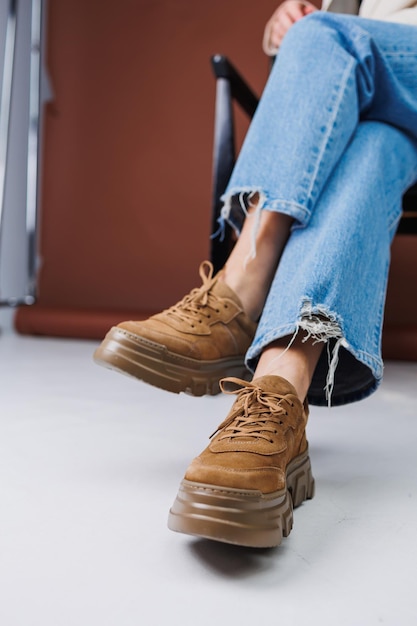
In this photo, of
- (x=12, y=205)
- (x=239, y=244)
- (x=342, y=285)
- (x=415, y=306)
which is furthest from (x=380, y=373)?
(x=12, y=205)

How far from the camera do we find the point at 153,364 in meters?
0.79

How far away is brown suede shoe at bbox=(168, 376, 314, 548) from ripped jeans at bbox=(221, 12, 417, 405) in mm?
96

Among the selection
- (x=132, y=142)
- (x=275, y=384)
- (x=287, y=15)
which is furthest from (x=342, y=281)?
(x=132, y=142)

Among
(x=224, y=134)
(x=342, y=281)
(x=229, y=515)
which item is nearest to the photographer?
(x=229, y=515)

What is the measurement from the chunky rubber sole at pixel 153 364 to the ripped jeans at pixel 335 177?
7 centimetres

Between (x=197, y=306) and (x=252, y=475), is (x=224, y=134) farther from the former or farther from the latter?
(x=252, y=475)

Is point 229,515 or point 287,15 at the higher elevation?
point 287,15

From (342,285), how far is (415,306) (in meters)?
1.72

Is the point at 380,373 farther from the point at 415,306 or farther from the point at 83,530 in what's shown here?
the point at 415,306

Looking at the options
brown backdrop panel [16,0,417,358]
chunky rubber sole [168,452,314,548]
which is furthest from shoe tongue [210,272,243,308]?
brown backdrop panel [16,0,417,358]

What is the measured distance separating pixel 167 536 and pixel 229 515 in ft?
0.32

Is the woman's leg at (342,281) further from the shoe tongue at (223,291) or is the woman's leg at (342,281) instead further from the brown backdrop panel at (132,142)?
the brown backdrop panel at (132,142)

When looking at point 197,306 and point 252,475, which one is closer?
point 252,475

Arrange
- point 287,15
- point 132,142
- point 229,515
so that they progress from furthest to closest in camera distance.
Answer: point 132,142 < point 287,15 < point 229,515
